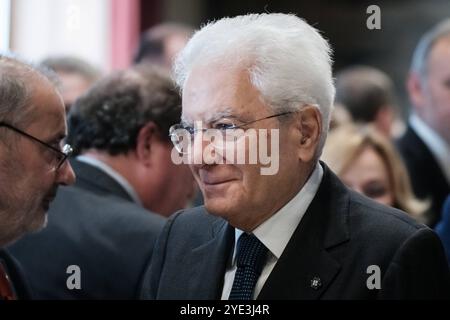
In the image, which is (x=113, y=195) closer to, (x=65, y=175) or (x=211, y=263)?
(x=65, y=175)

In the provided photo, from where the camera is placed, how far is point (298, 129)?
1.77 meters

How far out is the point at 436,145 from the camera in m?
3.52

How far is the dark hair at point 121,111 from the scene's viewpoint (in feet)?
8.66

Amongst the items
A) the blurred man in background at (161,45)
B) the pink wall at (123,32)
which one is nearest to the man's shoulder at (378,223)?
the blurred man in background at (161,45)

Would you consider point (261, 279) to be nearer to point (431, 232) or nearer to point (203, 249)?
point (203, 249)

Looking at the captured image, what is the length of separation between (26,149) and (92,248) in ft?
1.42

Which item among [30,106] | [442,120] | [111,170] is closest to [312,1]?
[442,120]

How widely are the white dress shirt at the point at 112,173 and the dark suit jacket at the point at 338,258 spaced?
736mm

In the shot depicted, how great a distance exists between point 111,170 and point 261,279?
Result: 3.11 ft

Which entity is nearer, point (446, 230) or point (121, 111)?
point (446, 230)

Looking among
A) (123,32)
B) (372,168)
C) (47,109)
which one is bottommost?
(372,168)

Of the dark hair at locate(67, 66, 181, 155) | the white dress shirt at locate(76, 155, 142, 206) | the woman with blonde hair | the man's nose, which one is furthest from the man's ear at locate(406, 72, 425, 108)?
the man's nose

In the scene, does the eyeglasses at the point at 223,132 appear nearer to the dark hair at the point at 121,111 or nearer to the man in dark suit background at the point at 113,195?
the man in dark suit background at the point at 113,195

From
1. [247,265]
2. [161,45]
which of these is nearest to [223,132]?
[247,265]
